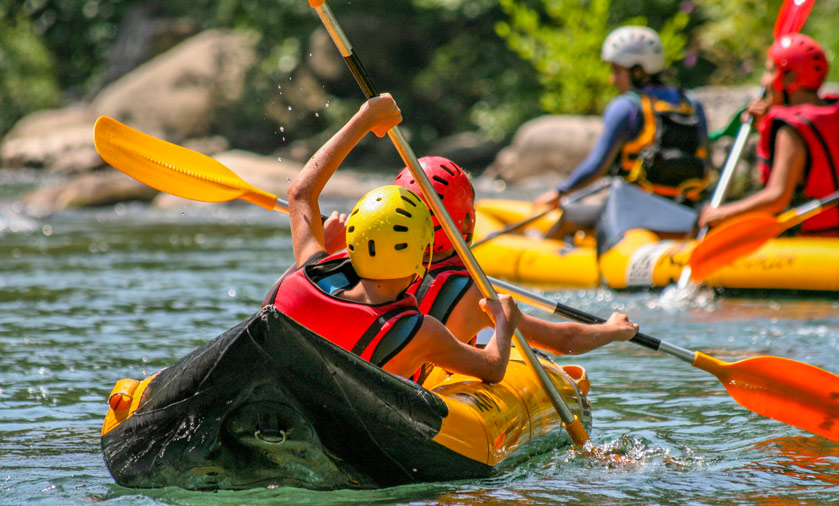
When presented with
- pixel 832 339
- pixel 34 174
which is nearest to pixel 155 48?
pixel 34 174

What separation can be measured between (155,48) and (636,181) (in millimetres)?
17513

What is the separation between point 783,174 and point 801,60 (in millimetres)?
635

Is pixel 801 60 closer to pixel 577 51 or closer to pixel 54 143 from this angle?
pixel 577 51

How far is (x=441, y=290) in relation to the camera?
327cm

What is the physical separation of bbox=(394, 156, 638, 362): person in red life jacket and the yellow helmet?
1.27 feet

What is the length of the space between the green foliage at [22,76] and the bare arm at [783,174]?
1934cm

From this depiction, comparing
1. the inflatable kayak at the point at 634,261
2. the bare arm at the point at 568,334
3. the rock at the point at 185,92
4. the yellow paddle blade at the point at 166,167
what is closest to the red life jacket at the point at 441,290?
the bare arm at the point at 568,334

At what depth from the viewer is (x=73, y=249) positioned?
379 inches

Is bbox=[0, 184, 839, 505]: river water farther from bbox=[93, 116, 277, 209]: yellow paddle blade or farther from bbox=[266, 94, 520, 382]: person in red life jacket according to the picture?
bbox=[93, 116, 277, 209]: yellow paddle blade

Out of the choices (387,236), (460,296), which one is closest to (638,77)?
(460,296)

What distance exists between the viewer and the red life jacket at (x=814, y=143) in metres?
5.96

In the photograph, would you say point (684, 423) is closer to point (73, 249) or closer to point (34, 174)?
point (73, 249)

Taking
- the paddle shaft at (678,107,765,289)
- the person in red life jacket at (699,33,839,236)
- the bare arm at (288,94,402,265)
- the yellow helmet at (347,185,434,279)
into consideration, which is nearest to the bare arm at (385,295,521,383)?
the yellow helmet at (347,185,434,279)

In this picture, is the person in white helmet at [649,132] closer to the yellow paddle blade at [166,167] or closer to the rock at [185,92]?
the yellow paddle blade at [166,167]
